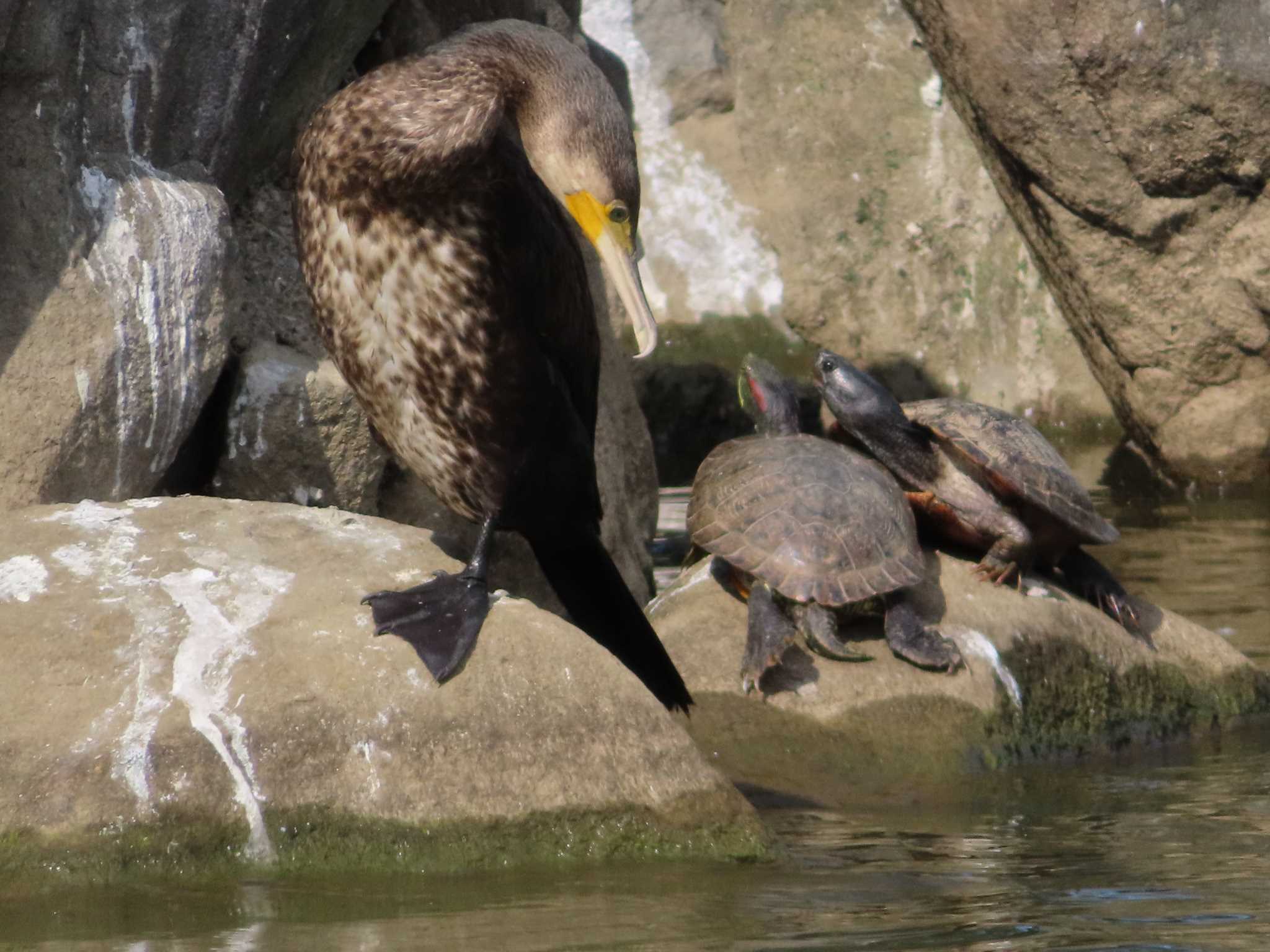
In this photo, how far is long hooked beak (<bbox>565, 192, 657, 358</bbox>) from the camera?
3.46 meters

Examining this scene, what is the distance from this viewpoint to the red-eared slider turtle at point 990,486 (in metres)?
5.26

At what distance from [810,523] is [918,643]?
1.57 feet

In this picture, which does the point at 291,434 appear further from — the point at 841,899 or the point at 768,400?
the point at 841,899

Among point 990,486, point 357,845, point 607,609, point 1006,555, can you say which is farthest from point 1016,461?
point 357,845

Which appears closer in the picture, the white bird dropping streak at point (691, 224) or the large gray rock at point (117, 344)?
the large gray rock at point (117, 344)

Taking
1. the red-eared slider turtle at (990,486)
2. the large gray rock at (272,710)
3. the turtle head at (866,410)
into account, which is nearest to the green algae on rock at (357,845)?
the large gray rock at (272,710)

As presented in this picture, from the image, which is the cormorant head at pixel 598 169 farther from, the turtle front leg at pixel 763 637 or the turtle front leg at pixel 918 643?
the turtle front leg at pixel 918 643

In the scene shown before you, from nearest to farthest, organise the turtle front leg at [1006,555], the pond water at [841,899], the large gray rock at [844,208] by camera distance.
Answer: the pond water at [841,899] < the turtle front leg at [1006,555] < the large gray rock at [844,208]

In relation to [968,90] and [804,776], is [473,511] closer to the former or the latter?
[804,776]

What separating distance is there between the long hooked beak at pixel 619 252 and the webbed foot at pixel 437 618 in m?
0.64

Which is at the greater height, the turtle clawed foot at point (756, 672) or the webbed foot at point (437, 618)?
the webbed foot at point (437, 618)

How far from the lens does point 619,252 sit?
3475 millimetres

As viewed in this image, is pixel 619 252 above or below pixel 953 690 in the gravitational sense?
above

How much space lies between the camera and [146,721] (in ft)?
10.3
